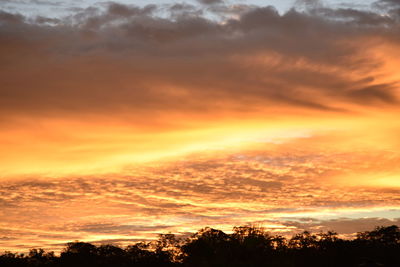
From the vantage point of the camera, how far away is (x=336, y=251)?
73.1m

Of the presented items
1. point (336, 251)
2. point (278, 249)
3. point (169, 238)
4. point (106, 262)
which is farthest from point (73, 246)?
point (336, 251)

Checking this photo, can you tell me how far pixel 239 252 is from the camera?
69.0 meters

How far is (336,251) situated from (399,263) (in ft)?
33.2

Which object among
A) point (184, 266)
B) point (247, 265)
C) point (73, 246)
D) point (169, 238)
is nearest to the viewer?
point (247, 265)

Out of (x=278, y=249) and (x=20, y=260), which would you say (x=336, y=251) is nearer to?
(x=278, y=249)

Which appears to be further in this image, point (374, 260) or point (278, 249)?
point (278, 249)

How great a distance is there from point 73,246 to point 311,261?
39825 millimetres

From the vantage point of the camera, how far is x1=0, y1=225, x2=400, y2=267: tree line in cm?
6744

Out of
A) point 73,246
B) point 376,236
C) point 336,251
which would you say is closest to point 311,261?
point 336,251

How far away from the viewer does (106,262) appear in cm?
8556

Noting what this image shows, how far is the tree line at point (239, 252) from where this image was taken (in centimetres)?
6744

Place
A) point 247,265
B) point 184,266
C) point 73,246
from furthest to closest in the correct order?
point 73,246 < point 184,266 < point 247,265

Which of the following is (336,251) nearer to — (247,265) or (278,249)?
(278,249)

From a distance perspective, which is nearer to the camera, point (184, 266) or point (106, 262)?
point (184, 266)
